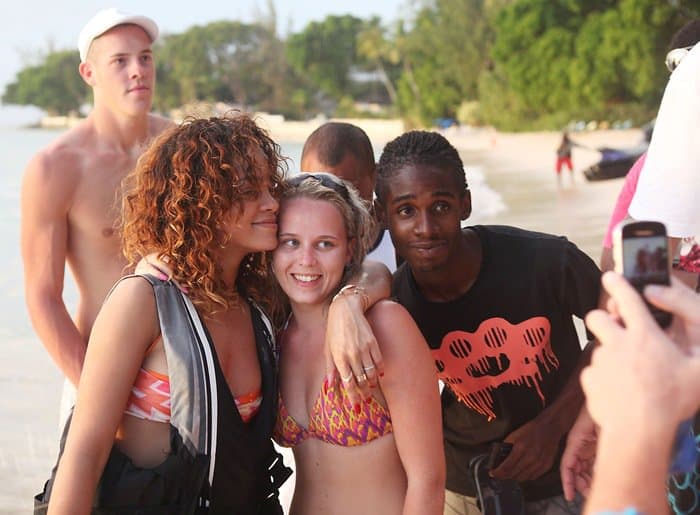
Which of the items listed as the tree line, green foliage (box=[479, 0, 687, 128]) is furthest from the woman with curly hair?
green foliage (box=[479, 0, 687, 128])

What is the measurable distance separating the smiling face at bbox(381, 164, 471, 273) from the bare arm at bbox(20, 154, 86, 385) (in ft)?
5.42

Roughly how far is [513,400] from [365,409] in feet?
2.43

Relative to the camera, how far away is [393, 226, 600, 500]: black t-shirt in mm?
3057

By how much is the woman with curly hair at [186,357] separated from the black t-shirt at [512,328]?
0.68m

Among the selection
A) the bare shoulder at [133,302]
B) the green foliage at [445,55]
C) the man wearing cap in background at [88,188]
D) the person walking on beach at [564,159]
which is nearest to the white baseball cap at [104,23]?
the man wearing cap in background at [88,188]

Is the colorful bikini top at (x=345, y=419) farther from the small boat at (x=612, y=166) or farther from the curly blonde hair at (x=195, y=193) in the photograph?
Result: the small boat at (x=612, y=166)

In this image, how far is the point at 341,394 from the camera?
2631 mm

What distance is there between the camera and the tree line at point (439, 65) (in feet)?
149

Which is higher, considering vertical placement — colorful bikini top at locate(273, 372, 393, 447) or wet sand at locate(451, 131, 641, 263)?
colorful bikini top at locate(273, 372, 393, 447)

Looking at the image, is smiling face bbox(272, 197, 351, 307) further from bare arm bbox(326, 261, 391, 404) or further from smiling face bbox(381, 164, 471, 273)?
smiling face bbox(381, 164, 471, 273)

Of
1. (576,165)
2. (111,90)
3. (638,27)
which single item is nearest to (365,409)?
(111,90)

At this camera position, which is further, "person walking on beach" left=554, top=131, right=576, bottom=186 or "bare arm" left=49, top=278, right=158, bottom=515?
"person walking on beach" left=554, top=131, right=576, bottom=186

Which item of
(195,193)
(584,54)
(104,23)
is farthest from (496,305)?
(584,54)

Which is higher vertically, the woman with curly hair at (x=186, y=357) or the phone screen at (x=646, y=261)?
the phone screen at (x=646, y=261)
